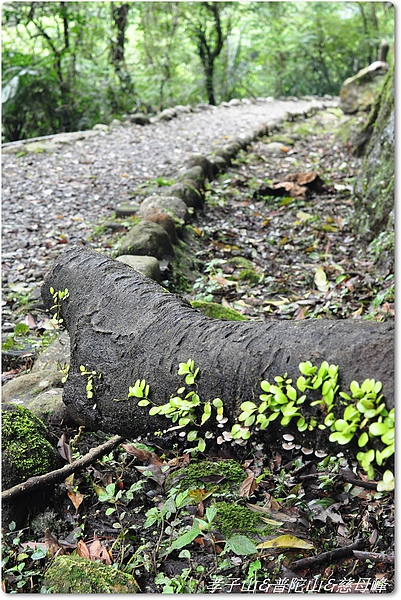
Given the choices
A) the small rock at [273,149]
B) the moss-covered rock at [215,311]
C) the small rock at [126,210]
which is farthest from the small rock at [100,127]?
the moss-covered rock at [215,311]

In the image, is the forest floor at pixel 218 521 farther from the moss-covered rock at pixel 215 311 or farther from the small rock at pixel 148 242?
the small rock at pixel 148 242

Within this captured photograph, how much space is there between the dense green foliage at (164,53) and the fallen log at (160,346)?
6.22 m

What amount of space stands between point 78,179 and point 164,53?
6.05 metres

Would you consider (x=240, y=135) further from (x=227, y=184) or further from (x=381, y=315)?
(x=381, y=315)

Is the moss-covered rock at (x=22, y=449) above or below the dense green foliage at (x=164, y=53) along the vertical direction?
below

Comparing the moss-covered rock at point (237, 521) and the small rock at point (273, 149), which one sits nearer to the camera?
the moss-covered rock at point (237, 521)

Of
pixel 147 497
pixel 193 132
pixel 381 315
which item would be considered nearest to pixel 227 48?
pixel 193 132

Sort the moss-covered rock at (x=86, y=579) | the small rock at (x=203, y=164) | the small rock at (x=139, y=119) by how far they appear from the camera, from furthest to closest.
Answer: the small rock at (x=139, y=119), the small rock at (x=203, y=164), the moss-covered rock at (x=86, y=579)

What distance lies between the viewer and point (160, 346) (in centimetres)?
184

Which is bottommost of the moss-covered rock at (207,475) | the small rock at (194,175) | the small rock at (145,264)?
the moss-covered rock at (207,475)

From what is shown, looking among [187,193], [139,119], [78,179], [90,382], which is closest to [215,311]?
[90,382]

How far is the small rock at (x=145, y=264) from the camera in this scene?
323cm

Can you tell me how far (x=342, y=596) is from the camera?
4.67 feet

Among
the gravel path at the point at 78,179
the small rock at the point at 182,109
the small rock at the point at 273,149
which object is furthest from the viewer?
the small rock at the point at 182,109
